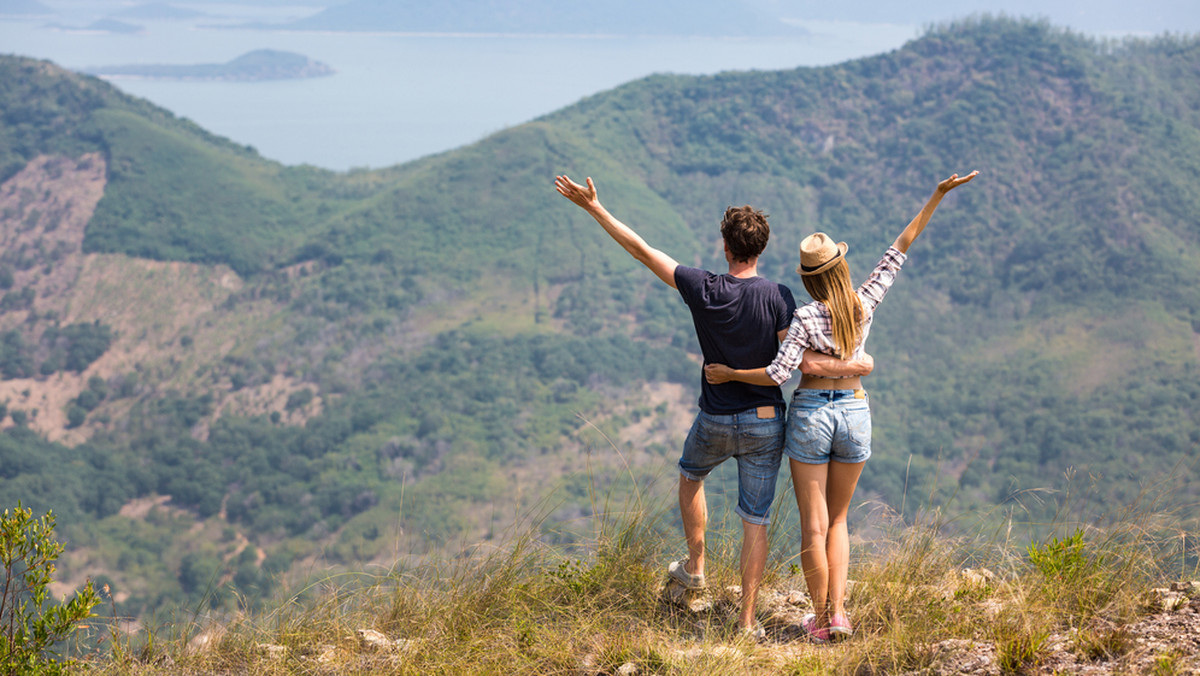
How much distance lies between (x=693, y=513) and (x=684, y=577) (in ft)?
1.25

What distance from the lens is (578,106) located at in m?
123

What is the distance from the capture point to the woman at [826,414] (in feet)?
11.2

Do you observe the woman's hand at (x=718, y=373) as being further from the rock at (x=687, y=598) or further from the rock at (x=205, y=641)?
the rock at (x=205, y=641)

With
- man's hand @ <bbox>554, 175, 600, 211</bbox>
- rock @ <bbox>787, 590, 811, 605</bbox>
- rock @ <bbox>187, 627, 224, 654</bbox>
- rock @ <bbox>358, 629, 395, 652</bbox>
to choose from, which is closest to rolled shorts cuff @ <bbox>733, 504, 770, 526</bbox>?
rock @ <bbox>787, 590, 811, 605</bbox>

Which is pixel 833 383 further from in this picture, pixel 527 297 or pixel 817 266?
pixel 527 297

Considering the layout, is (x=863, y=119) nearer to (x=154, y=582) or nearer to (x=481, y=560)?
(x=154, y=582)

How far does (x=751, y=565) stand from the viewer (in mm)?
3641

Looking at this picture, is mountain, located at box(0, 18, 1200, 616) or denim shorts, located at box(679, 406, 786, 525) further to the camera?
mountain, located at box(0, 18, 1200, 616)

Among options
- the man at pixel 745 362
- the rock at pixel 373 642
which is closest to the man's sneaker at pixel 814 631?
the man at pixel 745 362

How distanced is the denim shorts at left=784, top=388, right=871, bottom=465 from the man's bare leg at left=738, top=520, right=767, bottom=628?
1.28 ft

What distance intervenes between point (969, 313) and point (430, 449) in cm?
5461

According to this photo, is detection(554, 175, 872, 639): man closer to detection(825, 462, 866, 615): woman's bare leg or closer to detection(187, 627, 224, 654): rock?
detection(825, 462, 866, 615): woman's bare leg

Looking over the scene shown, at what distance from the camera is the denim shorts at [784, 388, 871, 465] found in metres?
3.47

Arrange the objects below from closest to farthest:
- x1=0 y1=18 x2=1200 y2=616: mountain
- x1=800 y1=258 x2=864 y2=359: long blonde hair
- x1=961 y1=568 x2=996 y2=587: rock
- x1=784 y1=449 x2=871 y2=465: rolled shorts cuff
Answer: x1=800 y1=258 x2=864 y2=359: long blonde hair → x1=784 y1=449 x2=871 y2=465: rolled shorts cuff → x1=961 y1=568 x2=996 y2=587: rock → x1=0 y1=18 x2=1200 y2=616: mountain
